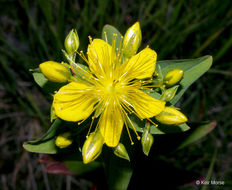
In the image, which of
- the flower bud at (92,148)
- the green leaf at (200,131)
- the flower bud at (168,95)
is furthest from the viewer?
the green leaf at (200,131)

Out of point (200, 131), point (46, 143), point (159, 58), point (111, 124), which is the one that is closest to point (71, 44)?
point (111, 124)

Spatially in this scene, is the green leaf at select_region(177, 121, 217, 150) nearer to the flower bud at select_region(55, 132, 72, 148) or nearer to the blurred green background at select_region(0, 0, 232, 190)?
the blurred green background at select_region(0, 0, 232, 190)

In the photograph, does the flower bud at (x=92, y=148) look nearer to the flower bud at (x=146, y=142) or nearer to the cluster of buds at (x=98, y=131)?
the cluster of buds at (x=98, y=131)

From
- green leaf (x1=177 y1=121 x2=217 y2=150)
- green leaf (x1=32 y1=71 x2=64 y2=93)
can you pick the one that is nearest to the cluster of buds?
green leaf (x1=32 y1=71 x2=64 y2=93)

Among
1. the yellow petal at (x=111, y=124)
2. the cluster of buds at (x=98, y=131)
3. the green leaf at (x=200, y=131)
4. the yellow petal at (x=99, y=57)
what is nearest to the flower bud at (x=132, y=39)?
the cluster of buds at (x=98, y=131)

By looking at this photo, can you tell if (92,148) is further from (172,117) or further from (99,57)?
(99,57)

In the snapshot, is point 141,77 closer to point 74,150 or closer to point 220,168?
point 74,150

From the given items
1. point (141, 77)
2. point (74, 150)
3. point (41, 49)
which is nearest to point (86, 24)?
point (41, 49)

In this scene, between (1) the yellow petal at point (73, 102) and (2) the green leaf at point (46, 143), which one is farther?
(2) the green leaf at point (46, 143)
